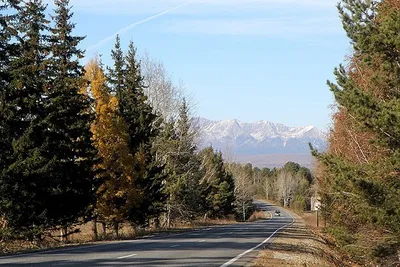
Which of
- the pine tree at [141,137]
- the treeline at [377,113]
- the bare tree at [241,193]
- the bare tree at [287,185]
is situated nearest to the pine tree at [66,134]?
the pine tree at [141,137]

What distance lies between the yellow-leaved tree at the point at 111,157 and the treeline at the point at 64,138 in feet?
0.21

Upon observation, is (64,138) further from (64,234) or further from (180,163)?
(180,163)

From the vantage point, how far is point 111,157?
37.5 meters

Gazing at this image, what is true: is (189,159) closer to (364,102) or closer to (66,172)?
(66,172)

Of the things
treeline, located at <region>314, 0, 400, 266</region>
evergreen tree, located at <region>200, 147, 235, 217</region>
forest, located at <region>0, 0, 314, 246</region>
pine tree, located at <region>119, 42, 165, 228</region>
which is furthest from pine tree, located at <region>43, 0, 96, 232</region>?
evergreen tree, located at <region>200, 147, 235, 217</region>

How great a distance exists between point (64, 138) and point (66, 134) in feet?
3.89

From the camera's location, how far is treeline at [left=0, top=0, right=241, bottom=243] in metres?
26.5

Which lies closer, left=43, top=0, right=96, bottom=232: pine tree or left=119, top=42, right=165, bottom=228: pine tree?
left=43, top=0, right=96, bottom=232: pine tree

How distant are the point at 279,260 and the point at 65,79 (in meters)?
17.2

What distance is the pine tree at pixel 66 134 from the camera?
29109 millimetres

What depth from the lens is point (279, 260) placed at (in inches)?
834

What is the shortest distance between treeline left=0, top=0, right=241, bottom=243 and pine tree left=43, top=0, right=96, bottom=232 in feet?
0.19

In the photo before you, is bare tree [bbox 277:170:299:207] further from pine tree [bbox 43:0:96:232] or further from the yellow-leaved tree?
pine tree [bbox 43:0:96:232]

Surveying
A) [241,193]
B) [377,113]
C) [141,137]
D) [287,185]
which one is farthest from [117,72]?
[287,185]
